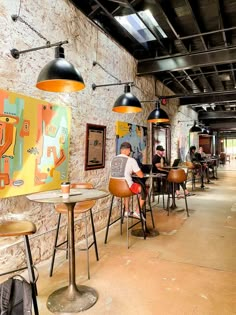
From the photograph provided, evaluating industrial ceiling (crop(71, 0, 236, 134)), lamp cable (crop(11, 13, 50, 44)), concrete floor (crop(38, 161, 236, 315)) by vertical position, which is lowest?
concrete floor (crop(38, 161, 236, 315))

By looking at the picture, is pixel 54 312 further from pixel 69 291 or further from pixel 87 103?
pixel 87 103

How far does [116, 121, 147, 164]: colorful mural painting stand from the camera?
15.5 feet

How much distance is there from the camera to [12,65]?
97.3 inches

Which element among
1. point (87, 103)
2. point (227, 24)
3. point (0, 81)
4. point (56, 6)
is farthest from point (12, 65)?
point (227, 24)

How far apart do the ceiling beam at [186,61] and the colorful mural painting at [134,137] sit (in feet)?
4.20

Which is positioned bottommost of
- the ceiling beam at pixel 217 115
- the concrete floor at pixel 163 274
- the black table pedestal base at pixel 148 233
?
the concrete floor at pixel 163 274

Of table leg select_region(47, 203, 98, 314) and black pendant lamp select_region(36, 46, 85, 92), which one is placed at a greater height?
black pendant lamp select_region(36, 46, 85, 92)

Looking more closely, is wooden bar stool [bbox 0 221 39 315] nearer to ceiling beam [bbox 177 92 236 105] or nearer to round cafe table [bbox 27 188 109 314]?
round cafe table [bbox 27 188 109 314]

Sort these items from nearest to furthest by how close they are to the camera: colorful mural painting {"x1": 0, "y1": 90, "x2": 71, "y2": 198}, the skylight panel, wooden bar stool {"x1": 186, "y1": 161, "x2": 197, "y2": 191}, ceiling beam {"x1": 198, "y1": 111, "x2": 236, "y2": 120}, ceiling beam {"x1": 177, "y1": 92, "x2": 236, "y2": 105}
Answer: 1. colorful mural painting {"x1": 0, "y1": 90, "x2": 71, "y2": 198}
2. the skylight panel
3. wooden bar stool {"x1": 186, "y1": 161, "x2": 197, "y2": 191}
4. ceiling beam {"x1": 177, "y1": 92, "x2": 236, "y2": 105}
5. ceiling beam {"x1": 198, "y1": 111, "x2": 236, "y2": 120}

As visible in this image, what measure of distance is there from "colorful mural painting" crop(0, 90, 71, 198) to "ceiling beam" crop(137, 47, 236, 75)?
2814 mm

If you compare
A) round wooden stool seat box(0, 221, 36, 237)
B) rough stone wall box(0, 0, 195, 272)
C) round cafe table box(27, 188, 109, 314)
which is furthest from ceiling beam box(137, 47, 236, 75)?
round wooden stool seat box(0, 221, 36, 237)

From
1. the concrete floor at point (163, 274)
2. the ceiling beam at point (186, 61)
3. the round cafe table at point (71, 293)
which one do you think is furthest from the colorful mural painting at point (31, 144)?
the ceiling beam at point (186, 61)

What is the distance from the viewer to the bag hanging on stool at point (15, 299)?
1428mm

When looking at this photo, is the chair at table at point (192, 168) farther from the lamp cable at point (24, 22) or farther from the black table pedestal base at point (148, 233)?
the lamp cable at point (24, 22)
